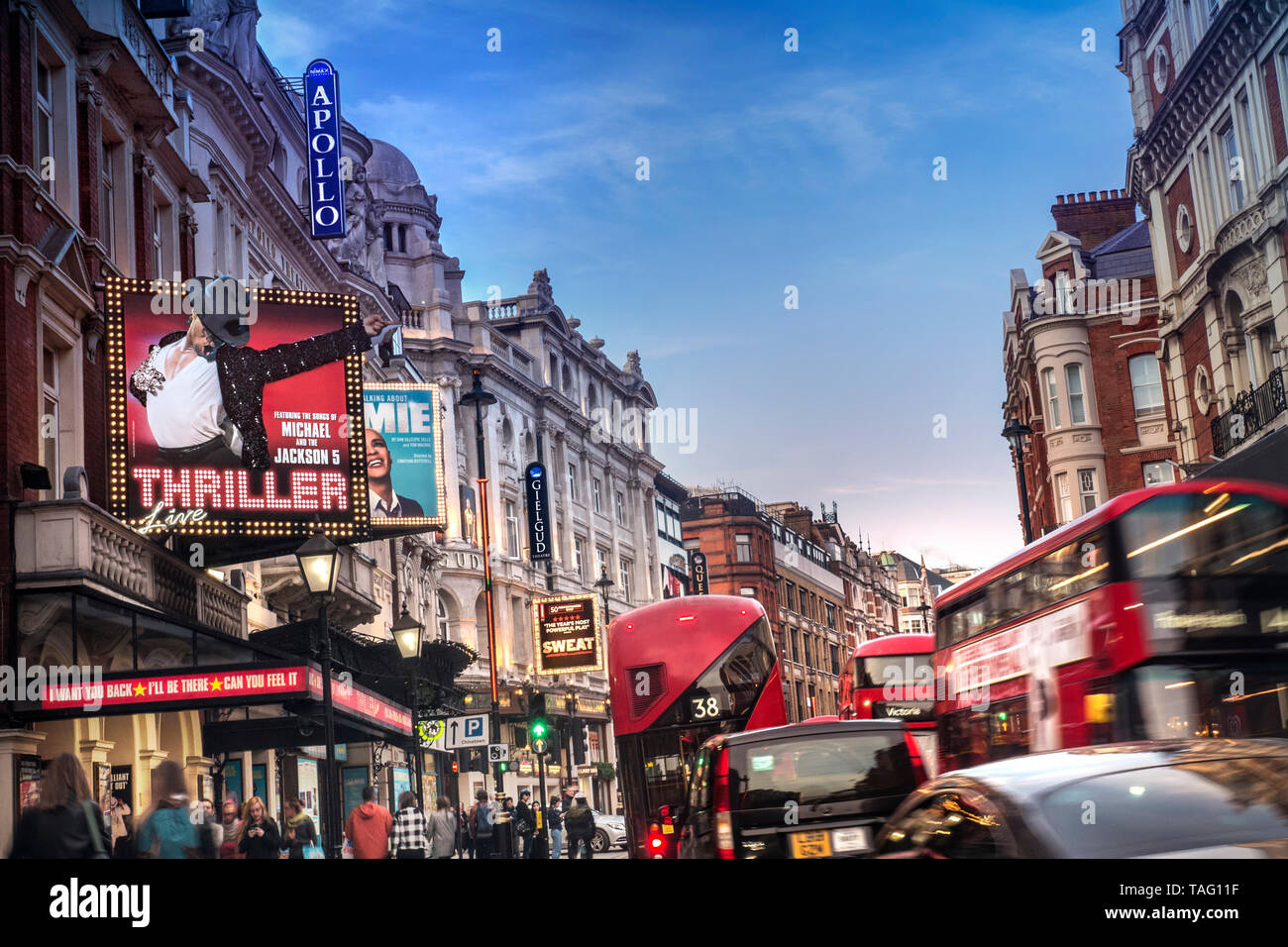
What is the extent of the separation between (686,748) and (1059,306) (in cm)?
3597

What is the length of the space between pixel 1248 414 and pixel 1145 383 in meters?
20.5

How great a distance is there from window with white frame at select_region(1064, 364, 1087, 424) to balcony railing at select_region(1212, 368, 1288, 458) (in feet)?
58.7

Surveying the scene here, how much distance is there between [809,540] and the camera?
113812 millimetres

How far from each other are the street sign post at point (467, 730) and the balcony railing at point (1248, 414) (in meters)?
17.0

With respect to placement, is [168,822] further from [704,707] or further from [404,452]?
[404,452]

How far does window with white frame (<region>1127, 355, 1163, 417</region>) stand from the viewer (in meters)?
50.0

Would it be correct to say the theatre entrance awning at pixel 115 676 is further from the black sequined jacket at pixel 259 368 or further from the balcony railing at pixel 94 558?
the black sequined jacket at pixel 259 368

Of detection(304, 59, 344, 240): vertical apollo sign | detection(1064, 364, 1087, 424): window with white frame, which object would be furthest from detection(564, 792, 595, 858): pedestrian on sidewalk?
detection(1064, 364, 1087, 424): window with white frame

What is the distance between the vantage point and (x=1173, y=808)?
4840 millimetres

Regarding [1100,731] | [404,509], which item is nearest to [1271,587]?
[1100,731]

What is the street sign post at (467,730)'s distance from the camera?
1014 inches

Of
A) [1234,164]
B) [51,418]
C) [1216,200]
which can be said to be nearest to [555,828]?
[51,418]

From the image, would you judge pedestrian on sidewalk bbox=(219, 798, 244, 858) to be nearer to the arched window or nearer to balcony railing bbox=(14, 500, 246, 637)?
balcony railing bbox=(14, 500, 246, 637)
